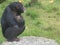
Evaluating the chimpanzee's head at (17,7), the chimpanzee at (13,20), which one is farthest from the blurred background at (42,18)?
the chimpanzee's head at (17,7)

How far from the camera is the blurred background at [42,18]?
8398 mm

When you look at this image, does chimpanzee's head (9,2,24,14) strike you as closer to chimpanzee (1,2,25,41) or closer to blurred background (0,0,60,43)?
chimpanzee (1,2,25,41)

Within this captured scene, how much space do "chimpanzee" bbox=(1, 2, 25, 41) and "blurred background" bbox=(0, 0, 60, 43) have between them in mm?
1140

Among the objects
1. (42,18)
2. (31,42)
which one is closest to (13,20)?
(31,42)

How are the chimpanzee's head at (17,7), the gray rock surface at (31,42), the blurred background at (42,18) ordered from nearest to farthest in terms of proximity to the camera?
the chimpanzee's head at (17,7) < the gray rock surface at (31,42) < the blurred background at (42,18)

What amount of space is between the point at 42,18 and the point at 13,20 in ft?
12.9

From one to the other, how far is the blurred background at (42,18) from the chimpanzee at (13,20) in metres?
1.14

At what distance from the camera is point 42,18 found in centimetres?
998

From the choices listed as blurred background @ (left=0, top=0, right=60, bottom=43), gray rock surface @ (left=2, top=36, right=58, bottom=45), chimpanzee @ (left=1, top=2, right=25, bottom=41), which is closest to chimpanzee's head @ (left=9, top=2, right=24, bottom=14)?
chimpanzee @ (left=1, top=2, right=25, bottom=41)

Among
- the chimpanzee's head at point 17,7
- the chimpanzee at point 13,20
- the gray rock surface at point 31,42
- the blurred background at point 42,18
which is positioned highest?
the chimpanzee's head at point 17,7

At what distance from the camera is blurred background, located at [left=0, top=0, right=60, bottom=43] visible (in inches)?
331

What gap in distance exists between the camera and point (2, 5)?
11.3m

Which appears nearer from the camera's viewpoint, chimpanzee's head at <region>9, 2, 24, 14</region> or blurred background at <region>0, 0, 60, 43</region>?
chimpanzee's head at <region>9, 2, 24, 14</region>

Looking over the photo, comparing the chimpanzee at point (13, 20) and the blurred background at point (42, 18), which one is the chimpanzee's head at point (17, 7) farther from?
the blurred background at point (42, 18)
